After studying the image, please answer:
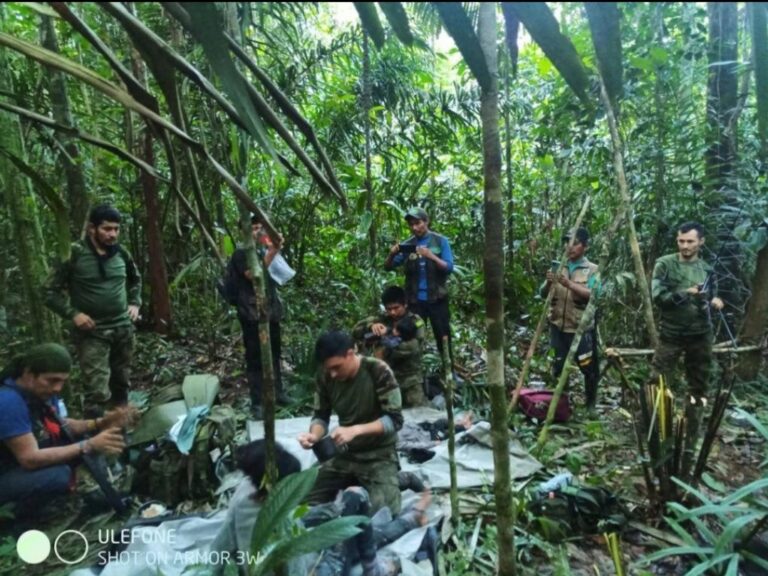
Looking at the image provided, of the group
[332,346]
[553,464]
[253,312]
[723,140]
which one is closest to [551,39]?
[332,346]

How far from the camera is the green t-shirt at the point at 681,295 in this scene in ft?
13.0

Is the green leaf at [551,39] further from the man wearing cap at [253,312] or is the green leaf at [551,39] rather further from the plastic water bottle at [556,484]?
the man wearing cap at [253,312]

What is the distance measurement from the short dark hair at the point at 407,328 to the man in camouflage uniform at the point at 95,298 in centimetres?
209

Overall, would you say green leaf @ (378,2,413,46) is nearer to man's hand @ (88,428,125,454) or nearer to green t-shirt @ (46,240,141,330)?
man's hand @ (88,428,125,454)

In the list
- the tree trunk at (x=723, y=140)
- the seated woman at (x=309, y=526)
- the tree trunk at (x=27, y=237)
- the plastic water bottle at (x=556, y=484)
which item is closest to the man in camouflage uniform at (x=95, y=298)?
the tree trunk at (x=27, y=237)

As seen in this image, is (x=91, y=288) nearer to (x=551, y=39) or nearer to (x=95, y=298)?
(x=95, y=298)

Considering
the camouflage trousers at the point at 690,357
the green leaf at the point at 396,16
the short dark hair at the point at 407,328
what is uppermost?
the green leaf at the point at 396,16

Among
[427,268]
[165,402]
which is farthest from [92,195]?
[427,268]

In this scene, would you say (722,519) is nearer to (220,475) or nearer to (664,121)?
(220,475)

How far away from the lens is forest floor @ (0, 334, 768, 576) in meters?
2.53

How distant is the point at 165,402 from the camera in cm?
390

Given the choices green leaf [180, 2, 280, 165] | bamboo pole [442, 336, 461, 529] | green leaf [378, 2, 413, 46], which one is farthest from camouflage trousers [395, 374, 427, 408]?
green leaf [378, 2, 413, 46]

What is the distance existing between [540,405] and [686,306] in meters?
1.31

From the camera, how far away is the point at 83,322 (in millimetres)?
3486
